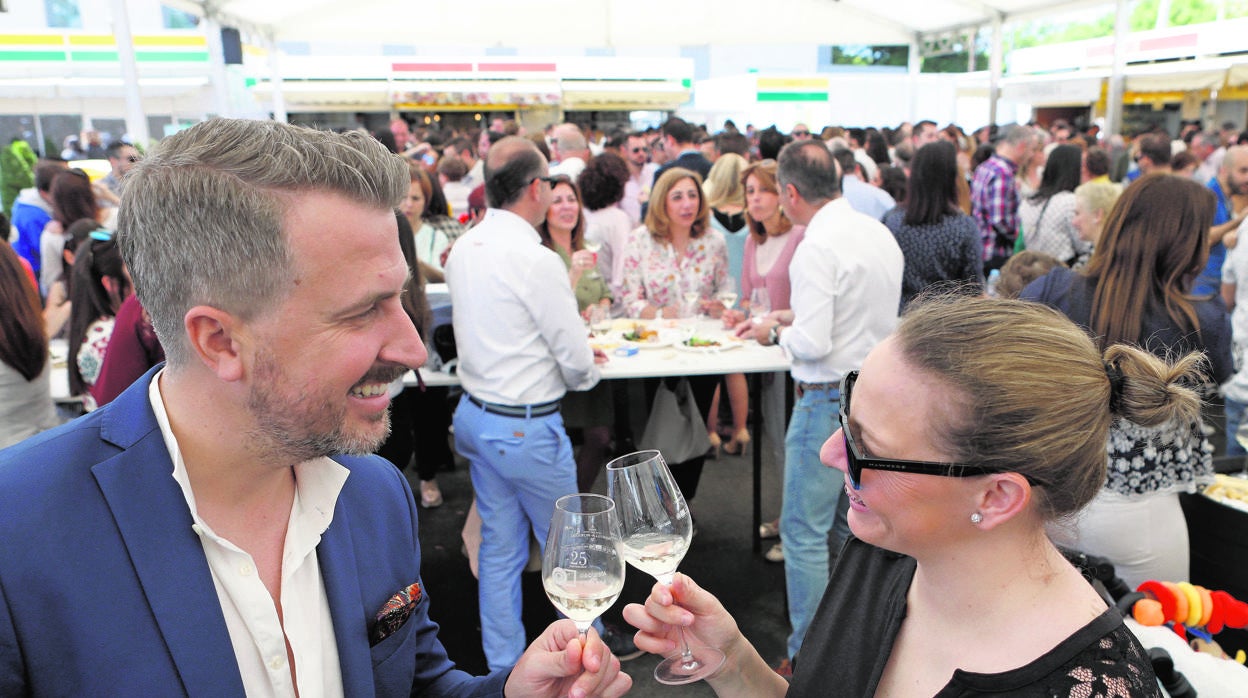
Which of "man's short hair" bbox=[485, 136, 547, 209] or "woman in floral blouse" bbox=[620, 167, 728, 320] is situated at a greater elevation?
"man's short hair" bbox=[485, 136, 547, 209]

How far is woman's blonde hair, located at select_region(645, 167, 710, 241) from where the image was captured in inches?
197

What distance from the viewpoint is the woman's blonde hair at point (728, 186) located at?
5.83 meters

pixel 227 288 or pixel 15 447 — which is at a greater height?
pixel 227 288

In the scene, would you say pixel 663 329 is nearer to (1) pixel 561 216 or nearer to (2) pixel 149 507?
(1) pixel 561 216

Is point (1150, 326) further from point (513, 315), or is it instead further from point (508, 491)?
point (508, 491)

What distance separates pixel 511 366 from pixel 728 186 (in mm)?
3205

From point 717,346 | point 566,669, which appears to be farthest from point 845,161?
point 566,669

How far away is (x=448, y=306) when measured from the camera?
13.9ft

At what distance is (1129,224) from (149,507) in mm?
2917

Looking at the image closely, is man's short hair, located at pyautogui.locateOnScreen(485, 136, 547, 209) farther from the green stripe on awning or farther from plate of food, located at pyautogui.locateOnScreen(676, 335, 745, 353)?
the green stripe on awning

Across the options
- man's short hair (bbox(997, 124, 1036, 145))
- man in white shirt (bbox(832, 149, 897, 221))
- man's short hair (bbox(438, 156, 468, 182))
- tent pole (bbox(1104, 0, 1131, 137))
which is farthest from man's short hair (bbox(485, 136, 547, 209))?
tent pole (bbox(1104, 0, 1131, 137))

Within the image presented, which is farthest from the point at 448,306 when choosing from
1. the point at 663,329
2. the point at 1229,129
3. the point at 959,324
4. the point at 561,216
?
the point at 1229,129

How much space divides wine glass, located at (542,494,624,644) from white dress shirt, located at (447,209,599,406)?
173 cm

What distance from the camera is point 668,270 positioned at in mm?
5121
